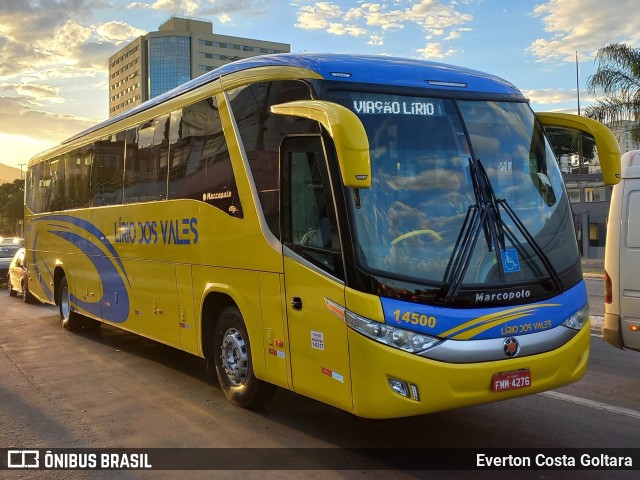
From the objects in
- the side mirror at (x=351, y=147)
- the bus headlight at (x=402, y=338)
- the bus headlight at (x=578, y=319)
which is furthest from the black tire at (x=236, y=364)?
the bus headlight at (x=578, y=319)

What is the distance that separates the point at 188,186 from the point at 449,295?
3.79m

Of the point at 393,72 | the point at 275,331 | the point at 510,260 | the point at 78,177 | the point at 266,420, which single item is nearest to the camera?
the point at 510,260

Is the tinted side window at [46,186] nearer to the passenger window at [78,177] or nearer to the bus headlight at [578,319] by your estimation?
the passenger window at [78,177]

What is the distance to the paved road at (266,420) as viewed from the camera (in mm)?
→ 5469

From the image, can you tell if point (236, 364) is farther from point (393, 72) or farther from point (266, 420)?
point (393, 72)

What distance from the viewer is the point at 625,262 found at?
283 inches

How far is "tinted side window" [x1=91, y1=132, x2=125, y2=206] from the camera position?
9.77m

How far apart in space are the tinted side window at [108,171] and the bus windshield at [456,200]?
5.52 metres

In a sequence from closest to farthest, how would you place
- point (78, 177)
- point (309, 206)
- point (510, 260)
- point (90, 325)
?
point (510, 260), point (309, 206), point (78, 177), point (90, 325)

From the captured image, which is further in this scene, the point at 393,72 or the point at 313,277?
the point at 393,72

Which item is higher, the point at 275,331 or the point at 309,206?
the point at 309,206

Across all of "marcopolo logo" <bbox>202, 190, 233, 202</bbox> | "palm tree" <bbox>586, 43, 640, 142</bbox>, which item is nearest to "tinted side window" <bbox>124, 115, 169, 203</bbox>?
"marcopolo logo" <bbox>202, 190, 233, 202</bbox>

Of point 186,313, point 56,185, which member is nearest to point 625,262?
point 186,313

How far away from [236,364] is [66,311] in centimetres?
716
